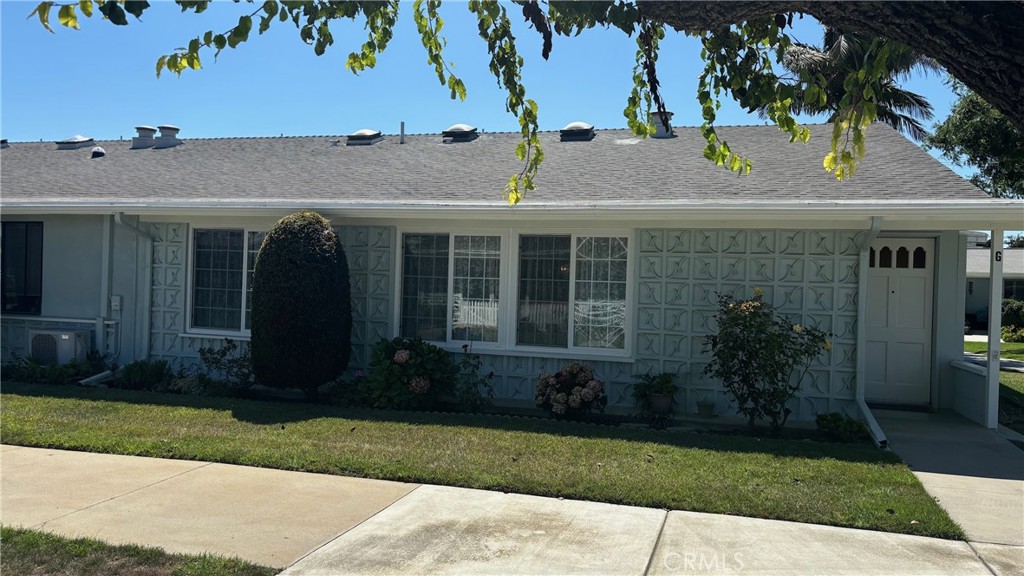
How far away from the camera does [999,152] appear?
1852 cm

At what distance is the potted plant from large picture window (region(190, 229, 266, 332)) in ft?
18.9

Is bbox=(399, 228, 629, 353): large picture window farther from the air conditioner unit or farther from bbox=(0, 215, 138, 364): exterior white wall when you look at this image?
the air conditioner unit

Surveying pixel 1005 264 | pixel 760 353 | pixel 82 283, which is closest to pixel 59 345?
pixel 82 283

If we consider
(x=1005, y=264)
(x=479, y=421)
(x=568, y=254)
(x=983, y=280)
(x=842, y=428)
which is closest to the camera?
(x=842, y=428)

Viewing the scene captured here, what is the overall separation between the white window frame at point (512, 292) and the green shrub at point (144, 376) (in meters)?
3.41

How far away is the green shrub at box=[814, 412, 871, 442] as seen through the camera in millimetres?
8820

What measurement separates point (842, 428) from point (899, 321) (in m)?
3.05

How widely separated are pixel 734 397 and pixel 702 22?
716 cm

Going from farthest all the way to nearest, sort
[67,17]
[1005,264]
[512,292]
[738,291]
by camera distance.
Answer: [1005,264], [512,292], [738,291], [67,17]

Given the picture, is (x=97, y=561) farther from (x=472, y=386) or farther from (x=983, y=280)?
(x=983, y=280)

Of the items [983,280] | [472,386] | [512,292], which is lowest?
[472,386]

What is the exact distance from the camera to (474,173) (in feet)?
40.2

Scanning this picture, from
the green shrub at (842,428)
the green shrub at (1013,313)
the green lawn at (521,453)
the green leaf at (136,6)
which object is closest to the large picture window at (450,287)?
the green lawn at (521,453)

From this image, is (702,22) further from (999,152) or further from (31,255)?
(999,152)
